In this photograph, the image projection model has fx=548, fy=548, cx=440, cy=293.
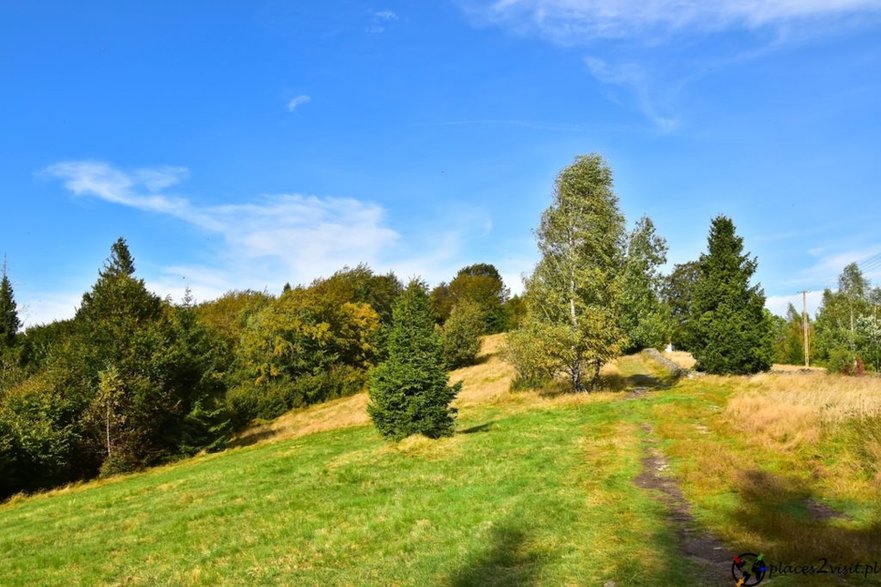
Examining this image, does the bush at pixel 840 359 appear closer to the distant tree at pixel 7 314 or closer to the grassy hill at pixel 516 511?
the grassy hill at pixel 516 511

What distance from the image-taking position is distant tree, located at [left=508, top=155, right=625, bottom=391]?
37.8 metres

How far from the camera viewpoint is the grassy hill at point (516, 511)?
10039 millimetres

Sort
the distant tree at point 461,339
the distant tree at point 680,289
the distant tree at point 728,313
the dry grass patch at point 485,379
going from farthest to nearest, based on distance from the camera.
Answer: the distant tree at point 680,289 → the distant tree at point 461,339 → the dry grass patch at point 485,379 → the distant tree at point 728,313

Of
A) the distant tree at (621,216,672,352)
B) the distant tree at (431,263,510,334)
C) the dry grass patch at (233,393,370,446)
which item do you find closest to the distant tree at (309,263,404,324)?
the distant tree at (431,263,510,334)

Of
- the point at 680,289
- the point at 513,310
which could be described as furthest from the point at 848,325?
the point at 513,310

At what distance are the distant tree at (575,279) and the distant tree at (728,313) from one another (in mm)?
7879

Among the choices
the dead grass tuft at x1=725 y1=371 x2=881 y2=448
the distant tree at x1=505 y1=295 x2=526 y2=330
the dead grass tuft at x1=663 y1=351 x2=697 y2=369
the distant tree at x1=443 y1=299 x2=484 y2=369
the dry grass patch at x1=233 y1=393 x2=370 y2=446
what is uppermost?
the distant tree at x1=505 y1=295 x2=526 y2=330

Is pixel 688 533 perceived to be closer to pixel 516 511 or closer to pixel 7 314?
pixel 516 511

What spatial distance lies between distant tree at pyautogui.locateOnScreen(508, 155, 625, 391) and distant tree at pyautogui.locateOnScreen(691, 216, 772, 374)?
25.9 ft

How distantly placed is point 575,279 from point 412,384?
19779 mm

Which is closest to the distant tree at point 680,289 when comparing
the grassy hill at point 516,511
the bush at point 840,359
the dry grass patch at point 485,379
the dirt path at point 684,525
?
the bush at point 840,359

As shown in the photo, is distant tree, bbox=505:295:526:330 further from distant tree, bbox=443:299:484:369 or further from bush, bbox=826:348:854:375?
bush, bbox=826:348:854:375

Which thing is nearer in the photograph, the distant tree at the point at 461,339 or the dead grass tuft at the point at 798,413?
the dead grass tuft at the point at 798,413

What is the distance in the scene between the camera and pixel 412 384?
78.7ft
